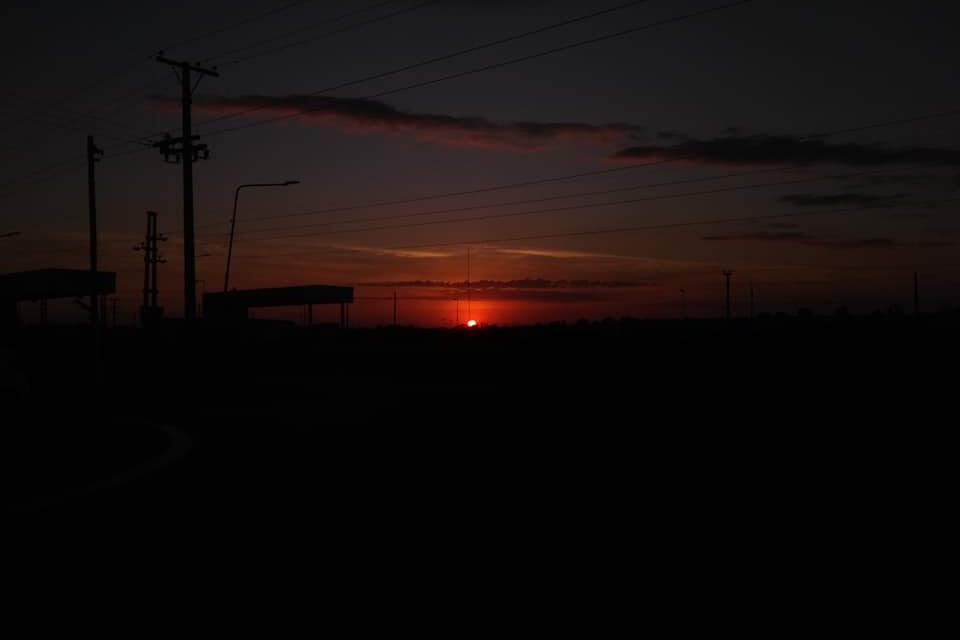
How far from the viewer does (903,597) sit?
7.00 m

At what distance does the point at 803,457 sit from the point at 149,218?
65.1 metres

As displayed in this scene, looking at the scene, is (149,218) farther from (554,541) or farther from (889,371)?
(554,541)

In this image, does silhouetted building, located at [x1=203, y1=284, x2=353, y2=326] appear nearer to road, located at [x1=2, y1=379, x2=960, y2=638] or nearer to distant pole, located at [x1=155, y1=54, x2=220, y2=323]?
distant pole, located at [x1=155, y1=54, x2=220, y2=323]

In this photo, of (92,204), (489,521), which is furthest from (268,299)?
(489,521)

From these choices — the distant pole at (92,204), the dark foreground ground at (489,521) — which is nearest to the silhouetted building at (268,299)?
the distant pole at (92,204)

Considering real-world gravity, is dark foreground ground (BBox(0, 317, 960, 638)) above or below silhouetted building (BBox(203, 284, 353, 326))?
below

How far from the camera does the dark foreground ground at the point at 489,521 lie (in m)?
6.75

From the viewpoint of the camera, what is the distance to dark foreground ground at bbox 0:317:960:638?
22.2 feet

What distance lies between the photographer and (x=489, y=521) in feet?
33.0

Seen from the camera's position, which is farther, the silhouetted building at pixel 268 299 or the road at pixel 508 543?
the silhouetted building at pixel 268 299

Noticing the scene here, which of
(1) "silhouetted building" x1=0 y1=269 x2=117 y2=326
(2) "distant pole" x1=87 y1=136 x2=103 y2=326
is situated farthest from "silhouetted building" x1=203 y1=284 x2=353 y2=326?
(2) "distant pole" x1=87 y1=136 x2=103 y2=326

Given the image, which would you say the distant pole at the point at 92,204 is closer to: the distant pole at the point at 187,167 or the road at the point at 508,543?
the distant pole at the point at 187,167

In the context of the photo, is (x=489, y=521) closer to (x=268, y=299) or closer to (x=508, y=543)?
(x=508, y=543)

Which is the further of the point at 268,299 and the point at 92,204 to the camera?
the point at 268,299
